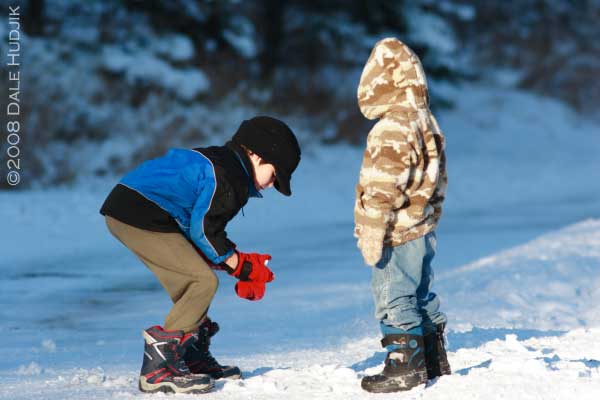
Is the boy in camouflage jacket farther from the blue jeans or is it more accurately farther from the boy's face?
the boy's face

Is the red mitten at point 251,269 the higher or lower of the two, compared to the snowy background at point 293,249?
lower

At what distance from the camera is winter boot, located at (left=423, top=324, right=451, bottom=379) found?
15.1ft

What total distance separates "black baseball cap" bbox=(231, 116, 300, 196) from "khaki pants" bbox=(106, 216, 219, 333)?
51 centimetres

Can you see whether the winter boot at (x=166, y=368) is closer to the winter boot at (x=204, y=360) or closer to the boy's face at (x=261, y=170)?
the winter boot at (x=204, y=360)

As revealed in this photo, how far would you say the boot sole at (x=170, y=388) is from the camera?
4410 millimetres

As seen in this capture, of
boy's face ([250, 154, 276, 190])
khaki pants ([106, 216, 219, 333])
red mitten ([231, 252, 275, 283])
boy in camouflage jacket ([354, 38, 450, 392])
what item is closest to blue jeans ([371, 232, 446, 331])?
boy in camouflage jacket ([354, 38, 450, 392])

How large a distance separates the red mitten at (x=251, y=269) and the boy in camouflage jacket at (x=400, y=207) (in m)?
0.49

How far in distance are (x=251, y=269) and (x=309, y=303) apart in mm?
2988

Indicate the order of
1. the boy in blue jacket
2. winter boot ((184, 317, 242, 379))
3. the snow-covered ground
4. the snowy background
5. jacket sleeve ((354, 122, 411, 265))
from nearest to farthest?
jacket sleeve ((354, 122, 411, 265)) < the boy in blue jacket < the snow-covered ground < winter boot ((184, 317, 242, 379)) < the snowy background

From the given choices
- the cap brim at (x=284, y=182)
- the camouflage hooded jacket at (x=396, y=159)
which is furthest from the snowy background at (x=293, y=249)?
the cap brim at (x=284, y=182)

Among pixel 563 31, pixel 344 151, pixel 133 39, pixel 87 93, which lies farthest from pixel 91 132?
pixel 563 31

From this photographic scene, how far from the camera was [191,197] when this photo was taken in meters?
4.36

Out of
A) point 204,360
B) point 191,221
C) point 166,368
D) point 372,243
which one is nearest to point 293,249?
point 204,360

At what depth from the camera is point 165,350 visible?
4.45 metres
